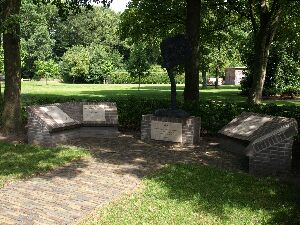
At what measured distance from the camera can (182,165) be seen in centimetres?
1084

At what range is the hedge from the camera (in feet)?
46.7

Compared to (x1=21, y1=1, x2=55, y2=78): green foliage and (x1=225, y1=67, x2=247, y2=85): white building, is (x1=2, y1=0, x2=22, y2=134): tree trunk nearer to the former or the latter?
(x1=21, y1=1, x2=55, y2=78): green foliage

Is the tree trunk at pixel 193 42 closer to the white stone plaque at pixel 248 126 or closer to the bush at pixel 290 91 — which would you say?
the white stone plaque at pixel 248 126

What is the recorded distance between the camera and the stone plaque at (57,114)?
14045mm

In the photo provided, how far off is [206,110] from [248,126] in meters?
3.03

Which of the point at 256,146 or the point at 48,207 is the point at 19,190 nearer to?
the point at 48,207

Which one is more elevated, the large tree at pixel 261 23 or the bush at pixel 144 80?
the large tree at pixel 261 23

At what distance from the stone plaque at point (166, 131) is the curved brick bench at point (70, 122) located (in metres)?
A: 1.70

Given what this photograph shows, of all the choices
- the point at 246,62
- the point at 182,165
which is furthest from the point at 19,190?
the point at 246,62

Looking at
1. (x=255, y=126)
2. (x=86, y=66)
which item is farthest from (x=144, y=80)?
(x=255, y=126)

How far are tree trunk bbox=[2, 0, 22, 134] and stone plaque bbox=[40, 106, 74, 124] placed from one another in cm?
140

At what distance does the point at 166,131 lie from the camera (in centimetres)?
1391

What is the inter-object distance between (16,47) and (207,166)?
872cm

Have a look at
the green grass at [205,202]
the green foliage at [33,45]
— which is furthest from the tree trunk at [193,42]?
the green foliage at [33,45]
